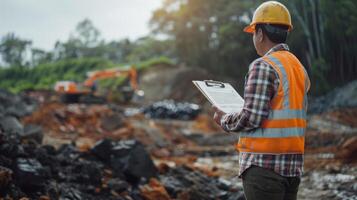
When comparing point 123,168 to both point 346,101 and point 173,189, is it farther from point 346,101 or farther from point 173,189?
point 346,101

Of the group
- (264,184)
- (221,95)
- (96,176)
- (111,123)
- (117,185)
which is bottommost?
(111,123)

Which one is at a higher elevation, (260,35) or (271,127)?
(260,35)

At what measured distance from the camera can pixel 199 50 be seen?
30.2 metres

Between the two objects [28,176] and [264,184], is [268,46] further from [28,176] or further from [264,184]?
[28,176]

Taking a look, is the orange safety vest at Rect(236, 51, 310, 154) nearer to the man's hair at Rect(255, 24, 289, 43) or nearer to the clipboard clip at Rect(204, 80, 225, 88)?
the man's hair at Rect(255, 24, 289, 43)

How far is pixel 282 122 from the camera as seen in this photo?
6.78 feet

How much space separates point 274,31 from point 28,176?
3663 millimetres

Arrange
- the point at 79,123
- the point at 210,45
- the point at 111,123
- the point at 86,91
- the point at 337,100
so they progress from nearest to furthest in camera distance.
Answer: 1. the point at 111,123
2. the point at 79,123
3. the point at 337,100
4. the point at 86,91
5. the point at 210,45

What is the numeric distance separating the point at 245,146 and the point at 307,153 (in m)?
9.05

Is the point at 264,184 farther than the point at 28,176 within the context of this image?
No

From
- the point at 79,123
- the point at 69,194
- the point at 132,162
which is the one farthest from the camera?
the point at 79,123

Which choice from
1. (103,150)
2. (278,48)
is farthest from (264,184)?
(103,150)

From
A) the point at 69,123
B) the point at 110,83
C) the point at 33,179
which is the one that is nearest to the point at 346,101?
the point at 69,123

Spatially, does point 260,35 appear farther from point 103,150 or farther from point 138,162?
point 103,150
